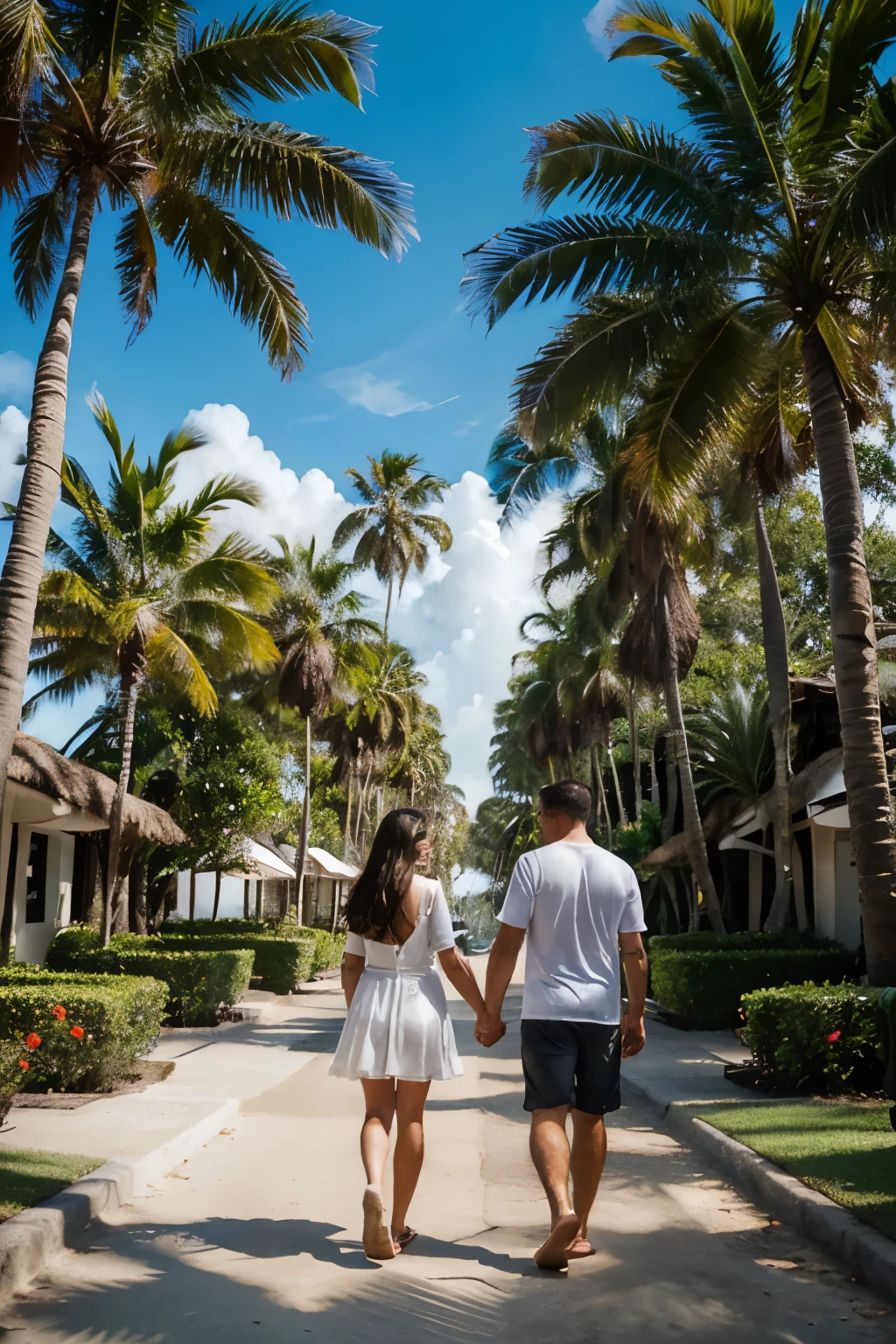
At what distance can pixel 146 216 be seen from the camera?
1278 cm

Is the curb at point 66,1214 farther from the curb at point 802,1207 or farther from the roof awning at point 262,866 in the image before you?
the roof awning at point 262,866

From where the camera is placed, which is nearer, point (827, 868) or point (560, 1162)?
point (560, 1162)

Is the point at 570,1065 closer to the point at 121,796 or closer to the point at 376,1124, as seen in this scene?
the point at 376,1124

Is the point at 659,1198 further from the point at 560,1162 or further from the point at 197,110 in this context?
the point at 197,110

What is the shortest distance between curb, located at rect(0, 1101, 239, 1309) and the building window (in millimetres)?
15909

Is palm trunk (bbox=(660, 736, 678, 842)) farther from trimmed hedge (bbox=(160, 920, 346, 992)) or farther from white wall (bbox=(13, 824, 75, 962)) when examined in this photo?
white wall (bbox=(13, 824, 75, 962))

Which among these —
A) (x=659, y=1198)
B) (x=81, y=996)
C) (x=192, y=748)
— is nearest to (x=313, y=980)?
(x=192, y=748)

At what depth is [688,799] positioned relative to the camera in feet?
67.7

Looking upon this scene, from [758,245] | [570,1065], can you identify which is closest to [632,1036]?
[570,1065]

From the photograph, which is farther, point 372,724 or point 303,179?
point 372,724

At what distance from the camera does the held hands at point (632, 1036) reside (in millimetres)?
5293

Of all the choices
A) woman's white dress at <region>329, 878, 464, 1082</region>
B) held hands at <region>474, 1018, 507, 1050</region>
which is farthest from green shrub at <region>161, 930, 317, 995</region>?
held hands at <region>474, 1018, 507, 1050</region>

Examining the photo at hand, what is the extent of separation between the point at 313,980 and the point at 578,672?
49.1 feet

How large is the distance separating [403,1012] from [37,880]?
19.2m
